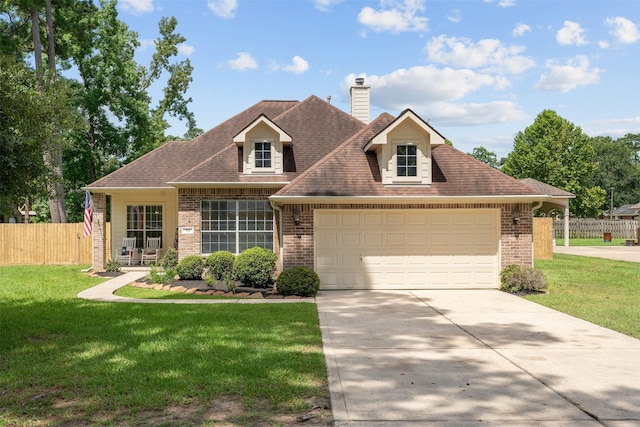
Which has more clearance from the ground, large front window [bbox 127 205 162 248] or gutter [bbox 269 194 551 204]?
gutter [bbox 269 194 551 204]

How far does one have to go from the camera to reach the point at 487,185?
14344mm

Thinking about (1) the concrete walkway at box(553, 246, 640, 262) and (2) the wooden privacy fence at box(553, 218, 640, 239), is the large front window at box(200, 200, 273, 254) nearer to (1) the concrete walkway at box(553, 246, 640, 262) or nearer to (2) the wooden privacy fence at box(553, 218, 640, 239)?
(1) the concrete walkway at box(553, 246, 640, 262)

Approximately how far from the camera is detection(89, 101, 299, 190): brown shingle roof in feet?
60.2

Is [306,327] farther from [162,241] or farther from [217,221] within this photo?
[162,241]

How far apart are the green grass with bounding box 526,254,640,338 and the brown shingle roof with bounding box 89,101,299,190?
1260 cm

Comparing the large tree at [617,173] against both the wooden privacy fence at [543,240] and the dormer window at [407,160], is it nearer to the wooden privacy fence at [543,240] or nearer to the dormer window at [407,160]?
the wooden privacy fence at [543,240]

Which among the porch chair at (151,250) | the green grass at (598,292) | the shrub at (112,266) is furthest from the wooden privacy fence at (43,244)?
the green grass at (598,292)

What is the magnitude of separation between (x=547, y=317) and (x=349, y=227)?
5890mm

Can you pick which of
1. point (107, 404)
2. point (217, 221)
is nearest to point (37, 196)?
point (107, 404)

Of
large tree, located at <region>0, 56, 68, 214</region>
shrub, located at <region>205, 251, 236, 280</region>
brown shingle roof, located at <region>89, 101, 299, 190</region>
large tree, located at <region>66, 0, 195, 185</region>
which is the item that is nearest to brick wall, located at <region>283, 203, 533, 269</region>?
shrub, located at <region>205, 251, 236, 280</region>

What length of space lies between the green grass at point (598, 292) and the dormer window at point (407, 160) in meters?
4.77

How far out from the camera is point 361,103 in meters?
21.5

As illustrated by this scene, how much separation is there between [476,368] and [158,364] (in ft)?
13.9

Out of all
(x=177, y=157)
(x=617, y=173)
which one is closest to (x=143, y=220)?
(x=177, y=157)
